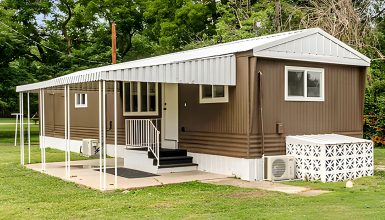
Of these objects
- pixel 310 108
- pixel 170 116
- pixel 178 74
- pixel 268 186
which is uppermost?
pixel 178 74

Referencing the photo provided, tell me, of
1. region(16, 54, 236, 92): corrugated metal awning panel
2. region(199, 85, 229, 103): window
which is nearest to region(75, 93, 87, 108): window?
region(16, 54, 236, 92): corrugated metal awning panel

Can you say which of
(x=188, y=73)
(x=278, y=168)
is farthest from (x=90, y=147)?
(x=278, y=168)

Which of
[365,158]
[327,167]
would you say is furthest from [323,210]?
[365,158]

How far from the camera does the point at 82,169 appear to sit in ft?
38.8

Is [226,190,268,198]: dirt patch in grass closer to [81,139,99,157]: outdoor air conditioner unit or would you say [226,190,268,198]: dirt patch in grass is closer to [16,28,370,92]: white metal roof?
[16,28,370,92]: white metal roof

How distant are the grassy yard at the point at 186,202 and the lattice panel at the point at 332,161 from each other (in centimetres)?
45

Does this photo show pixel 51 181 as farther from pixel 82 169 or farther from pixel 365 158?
pixel 365 158

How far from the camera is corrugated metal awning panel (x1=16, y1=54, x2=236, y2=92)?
8360 millimetres

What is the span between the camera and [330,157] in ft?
31.6

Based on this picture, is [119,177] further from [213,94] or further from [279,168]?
[279,168]

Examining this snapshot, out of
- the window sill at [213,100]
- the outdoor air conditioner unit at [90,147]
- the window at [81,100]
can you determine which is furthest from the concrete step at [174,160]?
the window at [81,100]

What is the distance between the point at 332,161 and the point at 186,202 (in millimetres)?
3702

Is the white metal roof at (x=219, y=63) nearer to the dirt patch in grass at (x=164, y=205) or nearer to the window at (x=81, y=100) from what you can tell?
the dirt patch in grass at (x=164, y=205)

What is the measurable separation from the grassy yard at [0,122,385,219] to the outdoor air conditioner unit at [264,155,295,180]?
48cm
